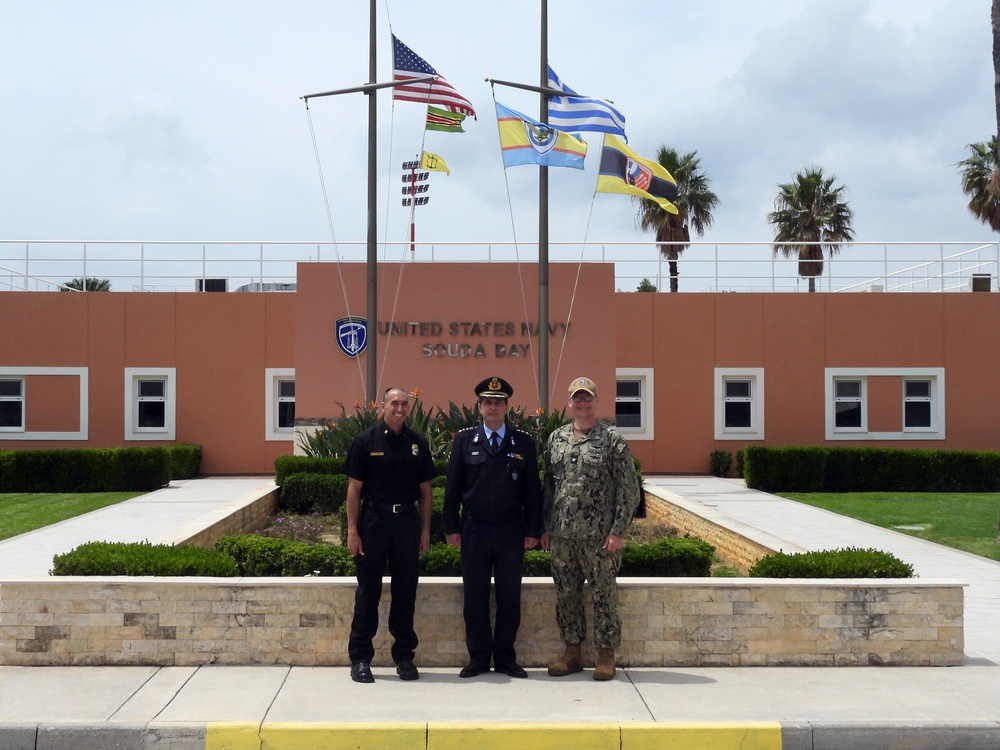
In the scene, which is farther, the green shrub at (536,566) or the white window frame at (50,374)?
the white window frame at (50,374)

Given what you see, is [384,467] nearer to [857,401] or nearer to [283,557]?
[283,557]

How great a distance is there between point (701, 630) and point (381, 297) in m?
13.1

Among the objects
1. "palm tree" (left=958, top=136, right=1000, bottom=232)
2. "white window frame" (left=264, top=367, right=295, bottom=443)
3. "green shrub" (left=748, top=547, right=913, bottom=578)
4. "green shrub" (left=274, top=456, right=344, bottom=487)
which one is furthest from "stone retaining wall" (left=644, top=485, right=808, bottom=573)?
"palm tree" (left=958, top=136, right=1000, bottom=232)

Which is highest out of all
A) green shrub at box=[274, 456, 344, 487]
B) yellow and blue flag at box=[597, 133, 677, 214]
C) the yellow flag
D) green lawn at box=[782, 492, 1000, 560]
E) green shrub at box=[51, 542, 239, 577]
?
the yellow flag

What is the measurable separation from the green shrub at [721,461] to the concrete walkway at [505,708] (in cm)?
1349

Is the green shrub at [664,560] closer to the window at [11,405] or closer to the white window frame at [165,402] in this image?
the white window frame at [165,402]

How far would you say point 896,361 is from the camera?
69.8 ft

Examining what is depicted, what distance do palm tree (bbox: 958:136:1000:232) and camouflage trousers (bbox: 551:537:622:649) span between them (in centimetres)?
2729

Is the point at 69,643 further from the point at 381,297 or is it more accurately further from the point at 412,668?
the point at 381,297

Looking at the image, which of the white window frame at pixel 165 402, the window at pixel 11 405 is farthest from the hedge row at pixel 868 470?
the window at pixel 11 405

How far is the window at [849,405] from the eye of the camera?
21422 mm

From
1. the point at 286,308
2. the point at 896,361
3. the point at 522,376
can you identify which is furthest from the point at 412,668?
the point at 896,361

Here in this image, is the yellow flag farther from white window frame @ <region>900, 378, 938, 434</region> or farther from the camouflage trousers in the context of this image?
the camouflage trousers

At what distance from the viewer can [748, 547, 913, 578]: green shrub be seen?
7004 millimetres
